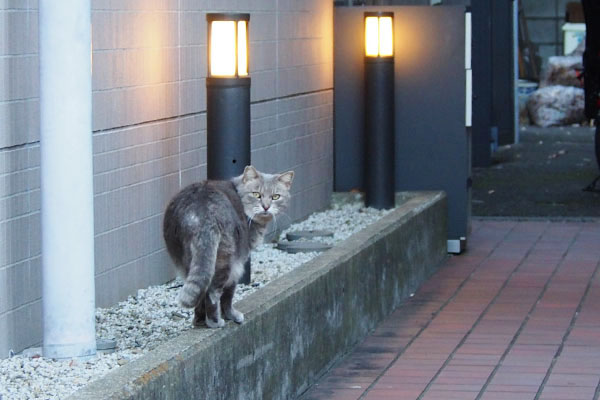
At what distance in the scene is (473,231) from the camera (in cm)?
1163

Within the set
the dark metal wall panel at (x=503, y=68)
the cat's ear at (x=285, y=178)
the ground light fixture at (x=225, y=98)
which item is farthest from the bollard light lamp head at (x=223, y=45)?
the dark metal wall panel at (x=503, y=68)

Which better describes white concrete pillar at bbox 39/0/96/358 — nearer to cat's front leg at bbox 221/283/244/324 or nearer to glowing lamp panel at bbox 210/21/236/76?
cat's front leg at bbox 221/283/244/324

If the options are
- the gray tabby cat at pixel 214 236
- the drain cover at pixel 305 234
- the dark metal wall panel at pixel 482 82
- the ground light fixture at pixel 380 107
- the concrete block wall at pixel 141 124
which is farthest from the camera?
the dark metal wall panel at pixel 482 82

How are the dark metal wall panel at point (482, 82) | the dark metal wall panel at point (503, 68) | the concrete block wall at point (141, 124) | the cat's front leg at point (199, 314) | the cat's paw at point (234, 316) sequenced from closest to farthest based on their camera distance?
the concrete block wall at point (141, 124)
the cat's front leg at point (199, 314)
the cat's paw at point (234, 316)
the dark metal wall panel at point (482, 82)
the dark metal wall panel at point (503, 68)

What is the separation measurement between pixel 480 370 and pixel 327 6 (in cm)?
453

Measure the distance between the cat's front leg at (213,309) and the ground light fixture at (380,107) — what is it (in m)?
4.83

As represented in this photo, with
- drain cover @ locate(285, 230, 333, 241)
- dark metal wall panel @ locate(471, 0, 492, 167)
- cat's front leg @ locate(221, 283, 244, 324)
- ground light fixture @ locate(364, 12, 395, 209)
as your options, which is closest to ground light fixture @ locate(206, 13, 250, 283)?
cat's front leg @ locate(221, 283, 244, 324)

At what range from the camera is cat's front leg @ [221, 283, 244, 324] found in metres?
5.45

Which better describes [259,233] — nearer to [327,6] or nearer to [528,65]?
[327,6]

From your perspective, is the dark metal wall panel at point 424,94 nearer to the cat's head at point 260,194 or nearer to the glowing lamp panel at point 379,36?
the glowing lamp panel at point 379,36

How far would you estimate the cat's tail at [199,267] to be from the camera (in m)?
4.94

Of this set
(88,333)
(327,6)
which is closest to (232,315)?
(88,333)

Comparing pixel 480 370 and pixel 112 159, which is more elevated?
pixel 112 159

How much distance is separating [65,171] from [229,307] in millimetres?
985
